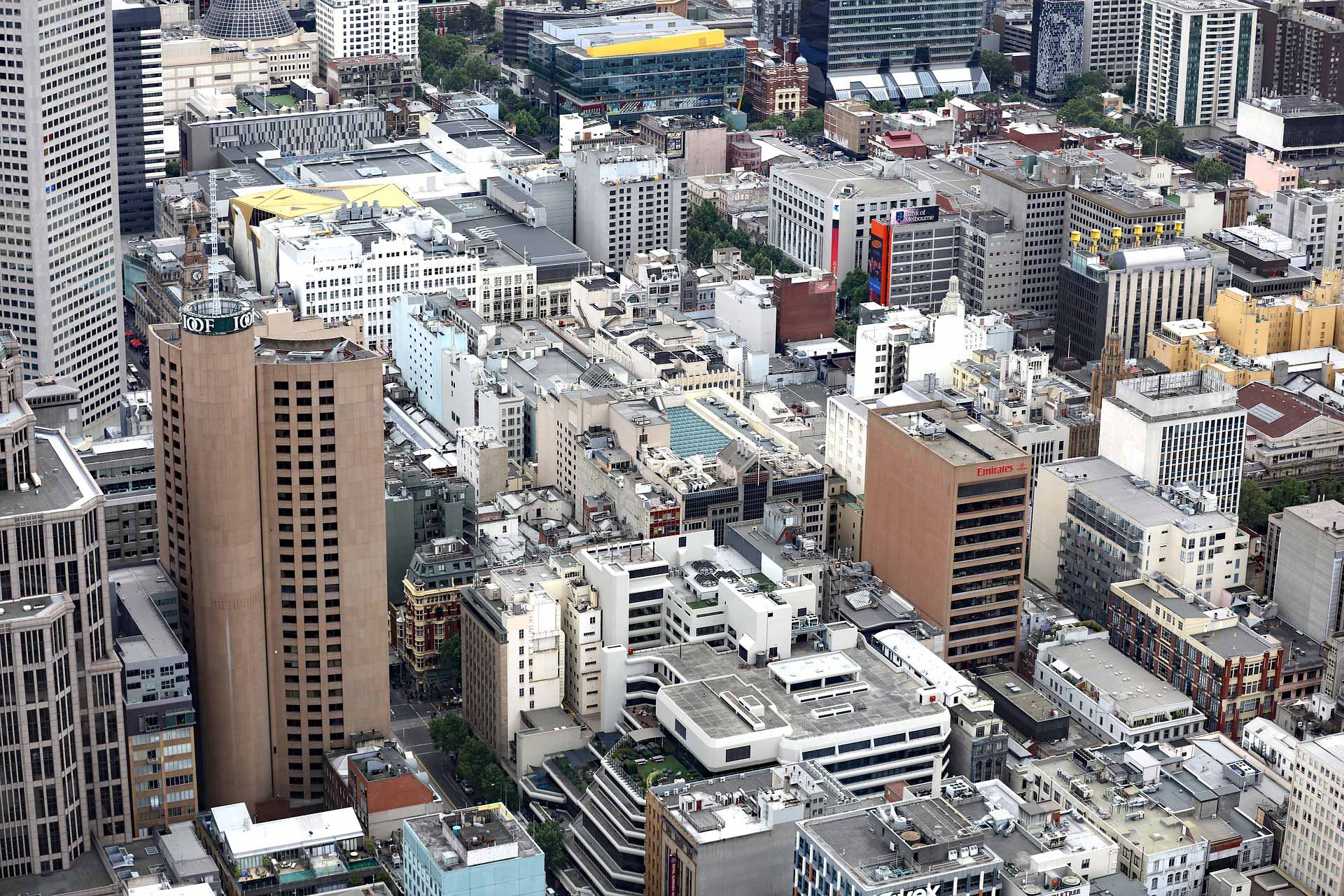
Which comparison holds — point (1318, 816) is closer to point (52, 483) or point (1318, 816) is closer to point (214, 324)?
point (214, 324)

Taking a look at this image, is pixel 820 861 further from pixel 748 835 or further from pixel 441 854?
pixel 441 854

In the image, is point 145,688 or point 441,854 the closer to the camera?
point 441,854

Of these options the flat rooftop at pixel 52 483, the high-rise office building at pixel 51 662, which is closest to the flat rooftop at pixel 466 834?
the high-rise office building at pixel 51 662

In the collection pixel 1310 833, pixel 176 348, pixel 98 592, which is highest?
pixel 176 348

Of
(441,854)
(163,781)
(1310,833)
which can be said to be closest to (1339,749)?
(1310,833)

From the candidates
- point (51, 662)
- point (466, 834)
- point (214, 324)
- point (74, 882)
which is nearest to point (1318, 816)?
point (466, 834)

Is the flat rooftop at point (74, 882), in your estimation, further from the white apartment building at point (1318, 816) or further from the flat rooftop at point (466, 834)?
the white apartment building at point (1318, 816)
